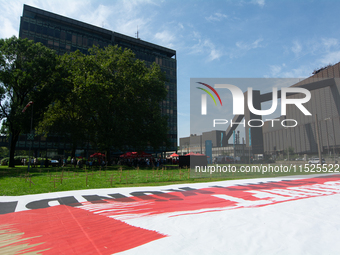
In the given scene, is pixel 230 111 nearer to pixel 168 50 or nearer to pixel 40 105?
pixel 40 105

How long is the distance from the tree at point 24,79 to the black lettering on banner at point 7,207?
2405cm

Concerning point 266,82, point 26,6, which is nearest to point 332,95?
point 266,82

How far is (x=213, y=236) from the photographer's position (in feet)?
16.3

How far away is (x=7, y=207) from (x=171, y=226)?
6.55m

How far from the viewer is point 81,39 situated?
61125mm

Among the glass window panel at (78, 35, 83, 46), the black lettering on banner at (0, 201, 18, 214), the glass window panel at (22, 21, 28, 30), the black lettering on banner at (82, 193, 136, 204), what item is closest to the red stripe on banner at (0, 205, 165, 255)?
the black lettering on banner at (0, 201, 18, 214)

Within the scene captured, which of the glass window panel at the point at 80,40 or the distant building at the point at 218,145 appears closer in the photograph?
the distant building at the point at 218,145

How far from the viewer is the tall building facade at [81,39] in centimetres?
5509

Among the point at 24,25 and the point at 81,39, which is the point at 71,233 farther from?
the point at 81,39

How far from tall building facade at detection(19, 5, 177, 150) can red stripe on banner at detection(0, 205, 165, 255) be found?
3708cm

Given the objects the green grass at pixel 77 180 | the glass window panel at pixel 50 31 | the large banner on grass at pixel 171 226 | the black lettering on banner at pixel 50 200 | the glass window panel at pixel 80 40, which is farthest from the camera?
the glass window panel at pixel 80 40

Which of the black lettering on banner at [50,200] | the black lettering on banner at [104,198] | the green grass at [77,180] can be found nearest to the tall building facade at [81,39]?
the green grass at [77,180]

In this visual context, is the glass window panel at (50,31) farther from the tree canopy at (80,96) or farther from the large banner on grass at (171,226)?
the large banner on grass at (171,226)

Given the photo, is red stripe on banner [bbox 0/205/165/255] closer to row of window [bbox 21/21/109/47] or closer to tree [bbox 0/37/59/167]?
tree [bbox 0/37/59/167]
